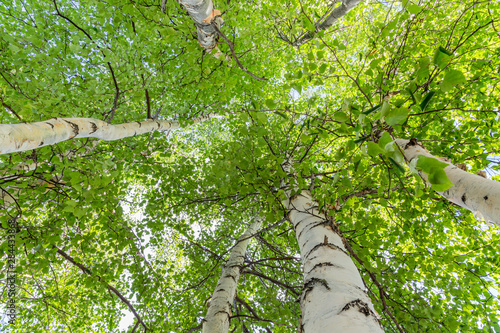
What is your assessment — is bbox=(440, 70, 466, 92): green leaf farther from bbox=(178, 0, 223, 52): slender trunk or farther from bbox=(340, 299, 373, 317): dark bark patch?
bbox=(178, 0, 223, 52): slender trunk

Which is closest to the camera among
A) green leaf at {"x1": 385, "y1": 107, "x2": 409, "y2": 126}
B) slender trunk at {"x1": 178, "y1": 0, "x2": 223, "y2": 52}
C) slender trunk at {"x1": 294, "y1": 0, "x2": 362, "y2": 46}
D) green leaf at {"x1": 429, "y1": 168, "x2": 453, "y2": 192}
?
green leaf at {"x1": 429, "y1": 168, "x2": 453, "y2": 192}

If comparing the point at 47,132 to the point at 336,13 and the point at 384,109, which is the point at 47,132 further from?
the point at 336,13

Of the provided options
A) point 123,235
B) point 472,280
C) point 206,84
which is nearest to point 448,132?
point 472,280

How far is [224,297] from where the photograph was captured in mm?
2951

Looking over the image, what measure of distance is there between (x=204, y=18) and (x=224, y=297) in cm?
393

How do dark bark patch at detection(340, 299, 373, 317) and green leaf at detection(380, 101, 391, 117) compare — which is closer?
green leaf at detection(380, 101, 391, 117)

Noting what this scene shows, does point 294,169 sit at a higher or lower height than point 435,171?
higher

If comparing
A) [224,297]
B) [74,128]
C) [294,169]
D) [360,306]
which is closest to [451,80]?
[360,306]

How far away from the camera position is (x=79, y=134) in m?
2.31

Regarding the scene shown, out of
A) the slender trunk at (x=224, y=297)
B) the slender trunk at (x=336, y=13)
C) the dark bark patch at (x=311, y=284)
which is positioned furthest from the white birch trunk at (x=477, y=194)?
the slender trunk at (x=336, y=13)

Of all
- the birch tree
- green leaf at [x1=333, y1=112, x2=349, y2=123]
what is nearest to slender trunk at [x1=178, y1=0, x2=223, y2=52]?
the birch tree

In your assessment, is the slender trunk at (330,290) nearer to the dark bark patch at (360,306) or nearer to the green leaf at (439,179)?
the dark bark patch at (360,306)

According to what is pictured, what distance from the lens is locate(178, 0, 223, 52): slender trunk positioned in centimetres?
288

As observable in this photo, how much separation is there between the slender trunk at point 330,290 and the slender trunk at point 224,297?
3.49 feet
